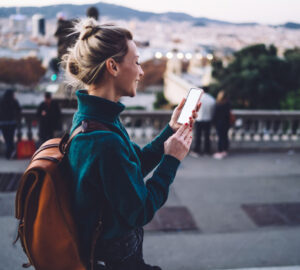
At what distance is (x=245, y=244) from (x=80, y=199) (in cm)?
319

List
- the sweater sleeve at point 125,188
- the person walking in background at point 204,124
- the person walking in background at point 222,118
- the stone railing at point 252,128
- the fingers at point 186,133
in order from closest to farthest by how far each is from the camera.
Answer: the sweater sleeve at point 125,188 < the fingers at point 186,133 < the person walking in background at point 222,118 < the person walking in background at point 204,124 < the stone railing at point 252,128

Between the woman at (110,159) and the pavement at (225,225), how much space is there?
225 cm

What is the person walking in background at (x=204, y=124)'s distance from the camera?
8273 millimetres

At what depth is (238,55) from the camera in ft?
137

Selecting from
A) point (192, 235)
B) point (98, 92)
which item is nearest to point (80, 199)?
point (98, 92)

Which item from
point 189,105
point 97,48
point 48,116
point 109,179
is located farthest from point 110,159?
point 48,116

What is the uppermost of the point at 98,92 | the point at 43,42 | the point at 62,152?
the point at 98,92

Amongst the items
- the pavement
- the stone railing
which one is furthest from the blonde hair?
the stone railing

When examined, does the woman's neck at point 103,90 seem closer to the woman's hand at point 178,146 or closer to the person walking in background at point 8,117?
the woman's hand at point 178,146

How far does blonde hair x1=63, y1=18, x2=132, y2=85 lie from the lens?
5.25 feet

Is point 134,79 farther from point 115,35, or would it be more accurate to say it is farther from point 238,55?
point 238,55

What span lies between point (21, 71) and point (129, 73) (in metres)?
86.7

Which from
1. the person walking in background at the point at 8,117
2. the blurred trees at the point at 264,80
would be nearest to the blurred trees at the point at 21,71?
the blurred trees at the point at 264,80

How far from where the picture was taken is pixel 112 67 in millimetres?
1615
